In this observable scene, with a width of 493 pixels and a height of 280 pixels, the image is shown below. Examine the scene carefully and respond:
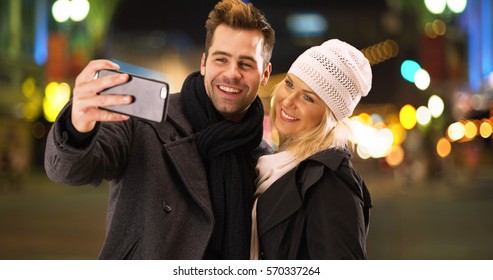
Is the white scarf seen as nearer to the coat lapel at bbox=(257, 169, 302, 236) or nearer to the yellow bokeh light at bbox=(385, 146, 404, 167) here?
the coat lapel at bbox=(257, 169, 302, 236)

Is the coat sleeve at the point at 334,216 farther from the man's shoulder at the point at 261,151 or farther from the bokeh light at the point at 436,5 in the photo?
the bokeh light at the point at 436,5

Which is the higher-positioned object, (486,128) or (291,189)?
(291,189)

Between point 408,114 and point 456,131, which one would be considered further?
point 408,114

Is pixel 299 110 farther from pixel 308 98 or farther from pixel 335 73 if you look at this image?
pixel 335 73

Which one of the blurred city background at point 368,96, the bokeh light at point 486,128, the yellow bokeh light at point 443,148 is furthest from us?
the bokeh light at point 486,128

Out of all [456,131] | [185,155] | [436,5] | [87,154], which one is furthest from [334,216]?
[456,131]

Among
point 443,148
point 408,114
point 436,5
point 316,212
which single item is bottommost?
point 443,148

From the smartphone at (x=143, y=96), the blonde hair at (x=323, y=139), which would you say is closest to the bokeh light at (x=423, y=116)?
the blonde hair at (x=323, y=139)

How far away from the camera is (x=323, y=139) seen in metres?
2.85

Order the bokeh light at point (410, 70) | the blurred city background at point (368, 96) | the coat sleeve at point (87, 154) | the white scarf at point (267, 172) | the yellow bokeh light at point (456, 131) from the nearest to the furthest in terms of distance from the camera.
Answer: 1. the coat sleeve at point (87, 154)
2. the white scarf at point (267, 172)
3. the blurred city background at point (368, 96)
4. the bokeh light at point (410, 70)
5. the yellow bokeh light at point (456, 131)

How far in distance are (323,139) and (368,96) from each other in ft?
29.0

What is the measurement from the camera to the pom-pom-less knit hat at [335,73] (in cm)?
282

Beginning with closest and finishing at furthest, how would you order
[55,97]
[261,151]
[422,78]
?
1. [261,151]
2. [422,78]
3. [55,97]
